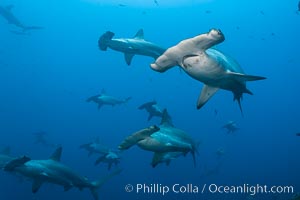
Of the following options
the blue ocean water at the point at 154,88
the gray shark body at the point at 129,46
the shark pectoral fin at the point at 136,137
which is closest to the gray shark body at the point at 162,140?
the shark pectoral fin at the point at 136,137

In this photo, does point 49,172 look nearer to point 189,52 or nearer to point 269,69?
point 189,52

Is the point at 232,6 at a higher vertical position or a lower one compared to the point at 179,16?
higher

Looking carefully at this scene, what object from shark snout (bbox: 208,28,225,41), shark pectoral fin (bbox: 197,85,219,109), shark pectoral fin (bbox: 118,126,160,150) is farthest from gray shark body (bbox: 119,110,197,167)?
shark snout (bbox: 208,28,225,41)

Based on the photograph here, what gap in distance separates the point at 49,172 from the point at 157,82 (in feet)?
226

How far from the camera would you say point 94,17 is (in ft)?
245

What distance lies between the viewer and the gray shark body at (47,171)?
551 cm

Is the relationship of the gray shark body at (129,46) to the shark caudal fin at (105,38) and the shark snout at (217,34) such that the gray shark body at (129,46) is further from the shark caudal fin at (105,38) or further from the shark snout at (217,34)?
the shark snout at (217,34)

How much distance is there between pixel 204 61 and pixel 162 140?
1.41m

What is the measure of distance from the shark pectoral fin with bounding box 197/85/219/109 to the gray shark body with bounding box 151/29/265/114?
0.10 metres

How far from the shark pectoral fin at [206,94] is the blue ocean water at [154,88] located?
25231 mm

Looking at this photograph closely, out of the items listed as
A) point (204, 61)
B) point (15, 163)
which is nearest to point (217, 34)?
point (204, 61)

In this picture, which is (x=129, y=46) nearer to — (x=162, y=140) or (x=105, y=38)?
(x=105, y=38)

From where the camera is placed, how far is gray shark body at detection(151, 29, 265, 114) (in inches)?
115

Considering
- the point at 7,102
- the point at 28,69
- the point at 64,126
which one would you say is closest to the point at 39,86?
the point at 28,69
